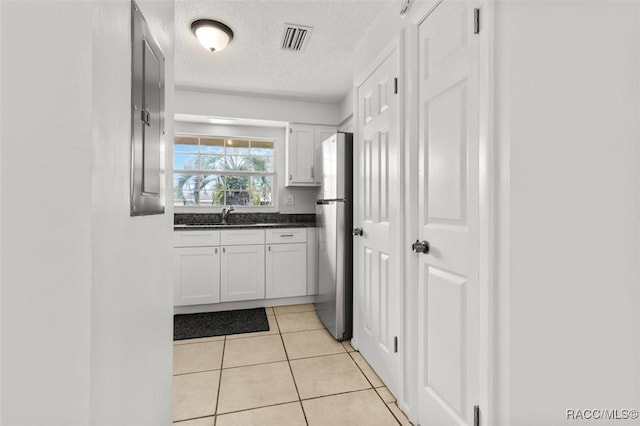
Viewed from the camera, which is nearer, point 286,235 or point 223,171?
point 286,235

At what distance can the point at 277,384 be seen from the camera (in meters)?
1.88

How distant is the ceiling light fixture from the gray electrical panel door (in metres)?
1.49

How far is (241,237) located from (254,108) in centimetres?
153

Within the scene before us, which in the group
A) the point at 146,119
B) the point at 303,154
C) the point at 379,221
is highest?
the point at 303,154

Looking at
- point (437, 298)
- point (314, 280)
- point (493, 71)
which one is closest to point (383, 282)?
point (437, 298)

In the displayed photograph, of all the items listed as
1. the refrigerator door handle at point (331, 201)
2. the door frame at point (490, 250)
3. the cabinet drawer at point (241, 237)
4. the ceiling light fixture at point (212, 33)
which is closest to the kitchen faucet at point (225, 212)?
the cabinet drawer at point (241, 237)

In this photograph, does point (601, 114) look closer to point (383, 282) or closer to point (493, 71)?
point (493, 71)

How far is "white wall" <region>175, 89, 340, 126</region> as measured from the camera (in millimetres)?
3365

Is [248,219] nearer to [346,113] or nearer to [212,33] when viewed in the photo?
[346,113]

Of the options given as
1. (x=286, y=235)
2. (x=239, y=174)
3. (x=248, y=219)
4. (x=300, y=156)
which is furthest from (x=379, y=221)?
(x=239, y=174)

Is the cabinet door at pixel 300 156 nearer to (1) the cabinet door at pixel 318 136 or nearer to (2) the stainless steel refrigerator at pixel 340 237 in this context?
(1) the cabinet door at pixel 318 136

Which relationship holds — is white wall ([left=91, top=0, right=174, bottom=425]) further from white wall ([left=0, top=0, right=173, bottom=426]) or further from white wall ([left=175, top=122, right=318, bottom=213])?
white wall ([left=175, top=122, right=318, bottom=213])

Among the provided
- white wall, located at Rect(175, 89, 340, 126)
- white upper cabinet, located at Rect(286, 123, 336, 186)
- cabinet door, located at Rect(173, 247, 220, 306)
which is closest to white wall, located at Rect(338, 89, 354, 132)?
white wall, located at Rect(175, 89, 340, 126)

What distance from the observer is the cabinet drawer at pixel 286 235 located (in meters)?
3.37
